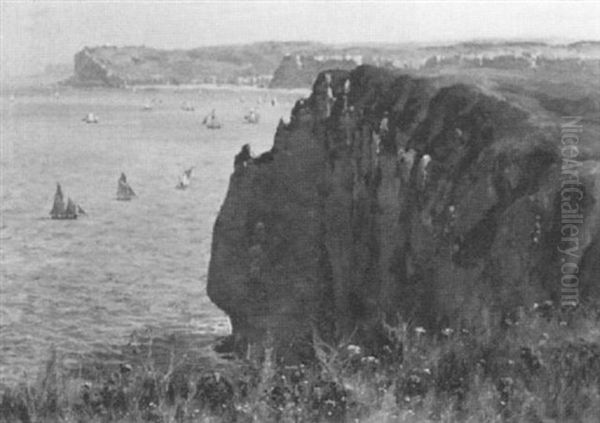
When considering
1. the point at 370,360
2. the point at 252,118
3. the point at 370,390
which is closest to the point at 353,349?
the point at 370,360

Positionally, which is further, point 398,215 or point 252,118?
point 252,118

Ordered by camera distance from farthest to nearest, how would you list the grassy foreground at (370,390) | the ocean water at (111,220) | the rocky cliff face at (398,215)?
the ocean water at (111,220) < the rocky cliff face at (398,215) < the grassy foreground at (370,390)

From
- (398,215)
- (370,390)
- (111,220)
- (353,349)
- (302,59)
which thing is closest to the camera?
(370,390)

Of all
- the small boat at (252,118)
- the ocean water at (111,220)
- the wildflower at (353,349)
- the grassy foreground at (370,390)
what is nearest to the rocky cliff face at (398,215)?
the grassy foreground at (370,390)

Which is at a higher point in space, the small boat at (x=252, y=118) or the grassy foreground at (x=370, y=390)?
the small boat at (x=252, y=118)

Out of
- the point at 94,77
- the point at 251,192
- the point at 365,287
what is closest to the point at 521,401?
the point at 365,287

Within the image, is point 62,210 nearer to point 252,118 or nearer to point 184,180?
point 184,180

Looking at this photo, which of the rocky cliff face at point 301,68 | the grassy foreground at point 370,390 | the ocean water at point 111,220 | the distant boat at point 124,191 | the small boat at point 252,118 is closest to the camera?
the grassy foreground at point 370,390

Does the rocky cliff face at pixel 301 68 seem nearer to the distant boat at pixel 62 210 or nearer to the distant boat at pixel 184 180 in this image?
the distant boat at pixel 62 210
